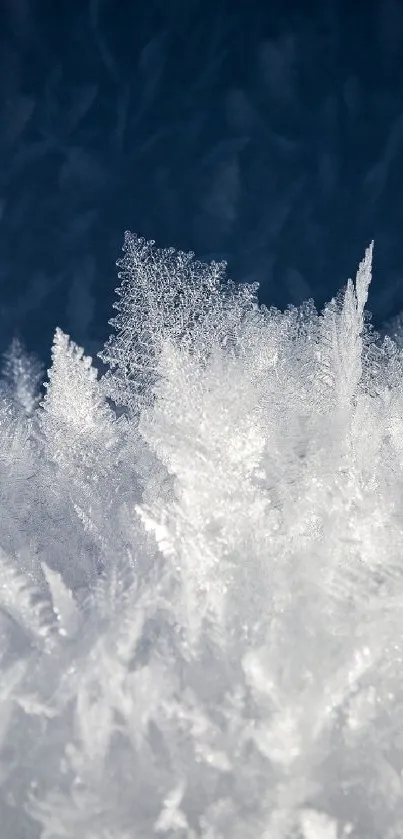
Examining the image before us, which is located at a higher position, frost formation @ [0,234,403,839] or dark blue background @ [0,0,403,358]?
dark blue background @ [0,0,403,358]

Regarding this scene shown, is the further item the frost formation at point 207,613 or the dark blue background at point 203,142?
the dark blue background at point 203,142

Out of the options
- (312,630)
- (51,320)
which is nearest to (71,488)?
(312,630)

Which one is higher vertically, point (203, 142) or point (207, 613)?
point (203, 142)

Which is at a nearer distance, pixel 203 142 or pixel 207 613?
pixel 207 613

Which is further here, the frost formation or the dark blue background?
the dark blue background
